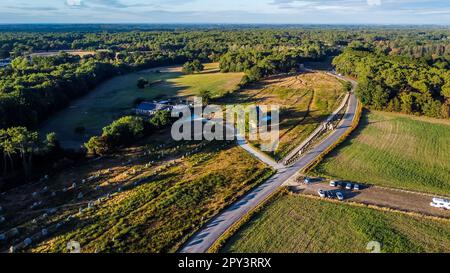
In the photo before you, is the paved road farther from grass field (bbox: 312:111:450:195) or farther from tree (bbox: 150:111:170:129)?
tree (bbox: 150:111:170:129)

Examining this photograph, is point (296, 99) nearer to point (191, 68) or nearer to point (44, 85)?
point (191, 68)

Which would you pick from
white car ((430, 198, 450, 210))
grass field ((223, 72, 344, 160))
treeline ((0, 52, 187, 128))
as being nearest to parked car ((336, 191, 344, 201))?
white car ((430, 198, 450, 210))

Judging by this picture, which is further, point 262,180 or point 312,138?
point 312,138

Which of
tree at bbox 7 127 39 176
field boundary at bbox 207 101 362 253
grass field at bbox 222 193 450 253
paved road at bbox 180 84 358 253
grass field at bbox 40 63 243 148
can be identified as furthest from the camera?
grass field at bbox 40 63 243 148

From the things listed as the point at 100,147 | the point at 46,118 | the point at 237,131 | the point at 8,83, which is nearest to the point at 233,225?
the point at 100,147

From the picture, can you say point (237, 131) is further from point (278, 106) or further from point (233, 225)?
point (233, 225)

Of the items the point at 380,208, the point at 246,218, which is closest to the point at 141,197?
the point at 246,218

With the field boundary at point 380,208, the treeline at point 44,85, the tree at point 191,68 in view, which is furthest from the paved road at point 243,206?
the tree at point 191,68
